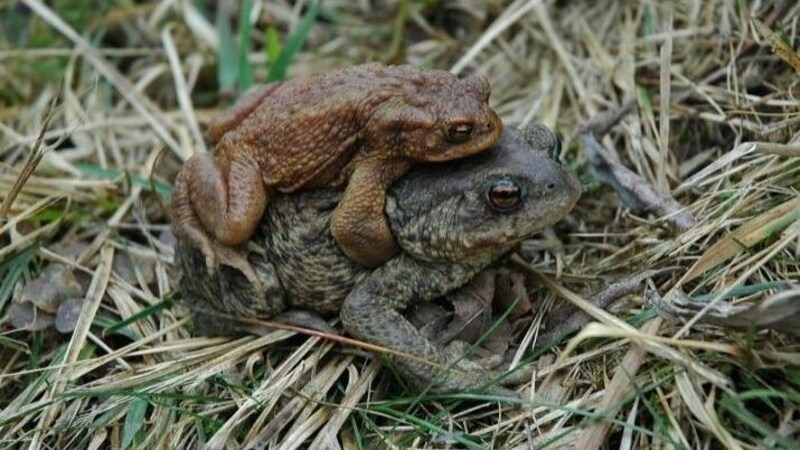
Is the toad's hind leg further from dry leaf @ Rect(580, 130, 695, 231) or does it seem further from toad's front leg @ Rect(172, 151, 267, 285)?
dry leaf @ Rect(580, 130, 695, 231)

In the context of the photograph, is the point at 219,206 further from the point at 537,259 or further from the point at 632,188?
the point at 632,188

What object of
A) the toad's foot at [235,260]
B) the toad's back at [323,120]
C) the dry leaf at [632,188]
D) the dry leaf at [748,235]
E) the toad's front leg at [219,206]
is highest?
the toad's back at [323,120]

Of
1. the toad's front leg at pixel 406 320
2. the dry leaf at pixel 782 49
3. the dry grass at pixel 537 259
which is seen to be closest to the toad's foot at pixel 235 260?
the dry grass at pixel 537 259

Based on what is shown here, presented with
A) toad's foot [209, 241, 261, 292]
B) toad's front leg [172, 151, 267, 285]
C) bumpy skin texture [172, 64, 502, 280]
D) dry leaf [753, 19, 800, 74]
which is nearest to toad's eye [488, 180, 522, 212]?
bumpy skin texture [172, 64, 502, 280]

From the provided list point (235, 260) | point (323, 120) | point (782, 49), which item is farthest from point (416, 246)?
point (782, 49)

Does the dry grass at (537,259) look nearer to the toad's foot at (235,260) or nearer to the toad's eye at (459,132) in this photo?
the toad's foot at (235,260)

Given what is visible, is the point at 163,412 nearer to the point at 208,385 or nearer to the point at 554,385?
the point at 208,385

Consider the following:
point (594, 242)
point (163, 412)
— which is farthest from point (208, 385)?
→ point (594, 242)

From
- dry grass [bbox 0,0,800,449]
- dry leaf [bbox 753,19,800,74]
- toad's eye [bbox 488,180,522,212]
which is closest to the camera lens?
dry grass [bbox 0,0,800,449]
